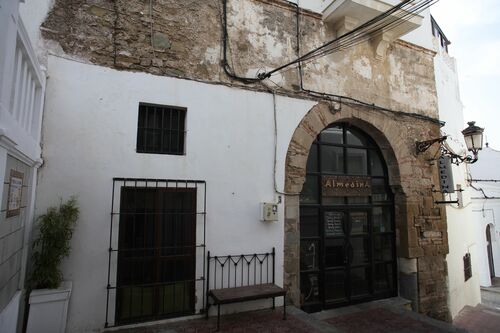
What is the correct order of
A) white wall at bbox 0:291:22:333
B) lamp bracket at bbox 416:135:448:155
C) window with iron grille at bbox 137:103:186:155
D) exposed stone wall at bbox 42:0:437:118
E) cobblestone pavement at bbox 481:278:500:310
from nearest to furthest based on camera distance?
white wall at bbox 0:291:22:333
exposed stone wall at bbox 42:0:437:118
window with iron grille at bbox 137:103:186:155
lamp bracket at bbox 416:135:448:155
cobblestone pavement at bbox 481:278:500:310

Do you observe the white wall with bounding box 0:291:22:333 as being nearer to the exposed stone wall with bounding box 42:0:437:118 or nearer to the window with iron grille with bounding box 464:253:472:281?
the exposed stone wall with bounding box 42:0:437:118

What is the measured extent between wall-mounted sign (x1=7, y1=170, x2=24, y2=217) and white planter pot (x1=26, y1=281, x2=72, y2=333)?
2.87 ft

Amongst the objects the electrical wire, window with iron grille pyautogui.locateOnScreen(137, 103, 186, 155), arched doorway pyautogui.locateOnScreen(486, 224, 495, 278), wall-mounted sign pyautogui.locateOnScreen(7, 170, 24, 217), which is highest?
the electrical wire

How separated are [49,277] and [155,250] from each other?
1.13 m

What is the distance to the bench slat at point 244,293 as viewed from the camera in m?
3.73

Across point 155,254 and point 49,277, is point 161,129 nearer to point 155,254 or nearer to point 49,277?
point 155,254

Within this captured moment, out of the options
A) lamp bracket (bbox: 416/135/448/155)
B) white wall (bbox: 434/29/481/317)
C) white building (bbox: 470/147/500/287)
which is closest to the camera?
lamp bracket (bbox: 416/135/448/155)

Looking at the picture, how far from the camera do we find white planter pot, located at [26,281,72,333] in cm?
Result: 290

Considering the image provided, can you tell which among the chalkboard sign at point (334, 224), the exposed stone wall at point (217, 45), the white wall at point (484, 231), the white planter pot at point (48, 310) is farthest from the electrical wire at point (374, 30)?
the white wall at point (484, 231)

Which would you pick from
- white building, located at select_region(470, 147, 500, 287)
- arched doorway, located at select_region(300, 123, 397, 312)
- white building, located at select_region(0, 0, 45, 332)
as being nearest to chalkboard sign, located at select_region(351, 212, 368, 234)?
arched doorway, located at select_region(300, 123, 397, 312)

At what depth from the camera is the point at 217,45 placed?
181 inches

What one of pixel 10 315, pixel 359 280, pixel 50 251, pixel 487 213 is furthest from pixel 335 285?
pixel 487 213

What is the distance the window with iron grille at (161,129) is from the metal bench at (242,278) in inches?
61.9

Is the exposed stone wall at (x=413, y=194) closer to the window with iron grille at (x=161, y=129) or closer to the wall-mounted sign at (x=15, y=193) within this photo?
the window with iron grille at (x=161, y=129)
